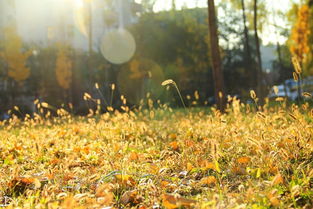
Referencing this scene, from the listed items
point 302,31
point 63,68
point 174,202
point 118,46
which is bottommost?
point 174,202

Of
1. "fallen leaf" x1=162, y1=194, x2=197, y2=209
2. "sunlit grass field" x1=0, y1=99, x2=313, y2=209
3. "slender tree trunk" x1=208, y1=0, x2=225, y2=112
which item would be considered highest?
"slender tree trunk" x1=208, y1=0, x2=225, y2=112

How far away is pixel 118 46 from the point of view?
28359 mm

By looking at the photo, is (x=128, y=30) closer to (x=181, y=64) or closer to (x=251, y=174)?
(x=181, y=64)

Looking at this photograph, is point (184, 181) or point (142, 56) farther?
point (142, 56)

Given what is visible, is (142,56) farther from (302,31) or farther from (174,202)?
(174,202)

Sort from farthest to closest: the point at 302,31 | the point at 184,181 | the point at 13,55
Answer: the point at 13,55
the point at 302,31
the point at 184,181

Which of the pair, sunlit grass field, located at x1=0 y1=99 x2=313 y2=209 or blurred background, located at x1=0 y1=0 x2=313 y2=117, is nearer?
sunlit grass field, located at x1=0 y1=99 x2=313 y2=209

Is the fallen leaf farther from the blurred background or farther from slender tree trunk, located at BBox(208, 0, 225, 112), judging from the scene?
the blurred background

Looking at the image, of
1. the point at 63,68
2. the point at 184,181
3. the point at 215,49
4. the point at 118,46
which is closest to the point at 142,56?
the point at 118,46

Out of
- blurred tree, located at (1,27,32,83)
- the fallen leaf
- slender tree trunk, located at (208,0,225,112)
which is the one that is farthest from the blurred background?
the fallen leaf

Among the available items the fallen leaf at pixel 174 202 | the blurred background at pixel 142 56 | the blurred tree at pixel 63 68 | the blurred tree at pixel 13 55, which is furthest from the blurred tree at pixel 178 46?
the fallen leaf at pixel 174 202

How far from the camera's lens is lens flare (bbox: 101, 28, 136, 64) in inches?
1073

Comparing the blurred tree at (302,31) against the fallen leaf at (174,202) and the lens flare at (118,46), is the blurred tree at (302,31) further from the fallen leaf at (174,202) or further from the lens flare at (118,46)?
the fallen leaf at (174,202)

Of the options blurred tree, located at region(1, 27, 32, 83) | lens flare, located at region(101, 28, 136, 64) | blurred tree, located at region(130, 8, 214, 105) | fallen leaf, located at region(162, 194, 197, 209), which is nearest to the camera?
fallen leaf, located at region(162, 194, 197, 209)
